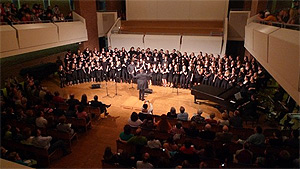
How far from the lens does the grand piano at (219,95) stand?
8.55 metres

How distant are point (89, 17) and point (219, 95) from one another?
10.8 meters

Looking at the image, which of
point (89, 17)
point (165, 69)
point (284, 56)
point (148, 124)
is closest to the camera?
point (284, 56)

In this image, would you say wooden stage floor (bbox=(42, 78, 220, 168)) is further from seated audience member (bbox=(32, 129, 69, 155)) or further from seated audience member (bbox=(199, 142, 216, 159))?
seated audience member (bbox=(199, 142, 216, 159))

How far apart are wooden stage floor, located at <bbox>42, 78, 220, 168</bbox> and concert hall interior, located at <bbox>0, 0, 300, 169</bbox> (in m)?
0.04

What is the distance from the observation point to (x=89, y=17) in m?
15.5

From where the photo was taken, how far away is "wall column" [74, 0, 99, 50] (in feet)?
48.2

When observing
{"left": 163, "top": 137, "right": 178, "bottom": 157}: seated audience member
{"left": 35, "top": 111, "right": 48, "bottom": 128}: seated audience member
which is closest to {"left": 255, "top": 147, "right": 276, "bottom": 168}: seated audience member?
{"left": 163, "top": 137, "right": 178, "bottom": 157}: seated audience member

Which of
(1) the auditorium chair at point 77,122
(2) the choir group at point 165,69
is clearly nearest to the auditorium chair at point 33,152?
(1) the auditorium chair at point 77,122

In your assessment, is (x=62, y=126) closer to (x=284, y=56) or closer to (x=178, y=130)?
(x=178, y=130)

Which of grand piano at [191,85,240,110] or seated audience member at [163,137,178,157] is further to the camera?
grand piano at [191,85,240,110]

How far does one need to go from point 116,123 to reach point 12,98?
13.2ft

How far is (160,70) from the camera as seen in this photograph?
12.3 m

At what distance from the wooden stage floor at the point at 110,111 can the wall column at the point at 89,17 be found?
12.3ft

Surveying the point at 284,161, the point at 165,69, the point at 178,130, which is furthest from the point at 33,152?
the point at 165,69
